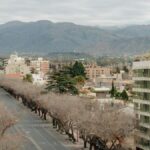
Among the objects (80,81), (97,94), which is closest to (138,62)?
(97,94)

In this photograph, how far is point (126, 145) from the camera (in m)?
66.4

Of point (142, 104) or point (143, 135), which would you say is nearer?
point (143, 135)

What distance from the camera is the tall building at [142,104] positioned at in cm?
6206

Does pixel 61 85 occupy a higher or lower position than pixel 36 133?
higher

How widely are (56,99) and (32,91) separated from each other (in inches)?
1271

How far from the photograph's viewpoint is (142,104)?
6388 centimetres

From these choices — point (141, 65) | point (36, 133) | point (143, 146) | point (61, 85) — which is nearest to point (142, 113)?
point (143, 146)

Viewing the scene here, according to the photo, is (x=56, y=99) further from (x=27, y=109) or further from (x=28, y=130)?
(x=27, y=109)

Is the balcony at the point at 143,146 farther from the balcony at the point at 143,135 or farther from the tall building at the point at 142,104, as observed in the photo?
the balcony at the point at 143,135

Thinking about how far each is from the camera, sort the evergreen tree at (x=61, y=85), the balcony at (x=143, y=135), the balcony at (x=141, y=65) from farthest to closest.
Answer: the evergreen tree at (x=61, y=85), the balcony at (x=141, y=65), the balcony at (x=143, y=135)

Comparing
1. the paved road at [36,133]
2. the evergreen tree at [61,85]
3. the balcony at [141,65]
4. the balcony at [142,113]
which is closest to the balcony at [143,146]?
the balcony at [142,113]

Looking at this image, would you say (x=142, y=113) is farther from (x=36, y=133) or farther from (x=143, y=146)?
(x=36, y=133)

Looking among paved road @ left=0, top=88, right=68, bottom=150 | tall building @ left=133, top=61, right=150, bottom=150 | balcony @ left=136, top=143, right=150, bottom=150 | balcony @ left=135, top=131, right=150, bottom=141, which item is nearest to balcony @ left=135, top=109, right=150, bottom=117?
tall building @ left=133, top=61, right=150, bottom=150

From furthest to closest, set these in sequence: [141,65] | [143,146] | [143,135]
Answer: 1. [141,65]
2. [143,146]
3. [143,135]
